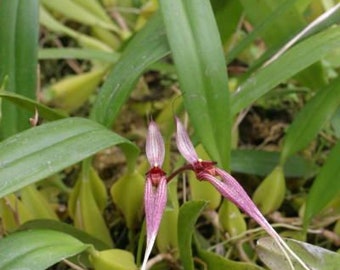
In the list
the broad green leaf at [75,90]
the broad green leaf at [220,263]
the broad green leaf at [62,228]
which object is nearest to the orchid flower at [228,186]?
the broad green leaf at [220,263]

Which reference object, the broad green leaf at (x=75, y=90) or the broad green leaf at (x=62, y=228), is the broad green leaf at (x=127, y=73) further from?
the broad green leaf at (x=75, y=90)

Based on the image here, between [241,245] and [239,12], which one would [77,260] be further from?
[239,12]

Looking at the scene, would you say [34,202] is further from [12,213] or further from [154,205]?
[154,205]

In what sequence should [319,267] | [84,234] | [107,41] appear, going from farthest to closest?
[107,41] < [84,234] < [319,267]

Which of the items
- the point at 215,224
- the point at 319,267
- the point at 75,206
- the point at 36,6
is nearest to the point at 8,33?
the point at 36,6

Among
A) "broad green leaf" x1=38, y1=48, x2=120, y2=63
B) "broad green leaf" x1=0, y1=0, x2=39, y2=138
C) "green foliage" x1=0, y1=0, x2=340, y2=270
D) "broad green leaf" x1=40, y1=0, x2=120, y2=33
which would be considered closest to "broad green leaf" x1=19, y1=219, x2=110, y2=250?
"green foliage" x1=0, y1=0, x2=340, y2=270
